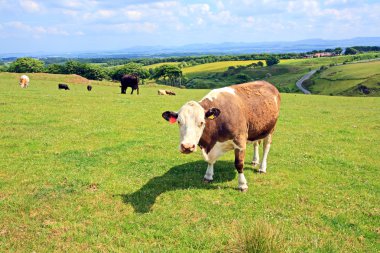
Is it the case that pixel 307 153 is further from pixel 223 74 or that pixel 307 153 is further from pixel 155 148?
pixel 223 74

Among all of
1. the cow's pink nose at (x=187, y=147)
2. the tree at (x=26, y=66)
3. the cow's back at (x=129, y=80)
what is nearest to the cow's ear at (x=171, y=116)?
the cow's pink nose at (x=187, y=147)

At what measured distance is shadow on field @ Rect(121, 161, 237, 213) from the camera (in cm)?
893

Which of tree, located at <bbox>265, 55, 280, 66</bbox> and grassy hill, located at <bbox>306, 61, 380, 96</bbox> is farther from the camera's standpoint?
tree, located at <bbox>265, 55, 280, 66</bbox>

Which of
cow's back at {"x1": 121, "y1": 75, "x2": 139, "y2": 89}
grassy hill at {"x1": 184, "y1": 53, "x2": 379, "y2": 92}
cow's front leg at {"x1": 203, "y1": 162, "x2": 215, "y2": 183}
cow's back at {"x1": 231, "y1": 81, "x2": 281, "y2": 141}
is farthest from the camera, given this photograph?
grassy hill at {"x1": 184, "y1": 53, "x2": 379, "y2": 92}

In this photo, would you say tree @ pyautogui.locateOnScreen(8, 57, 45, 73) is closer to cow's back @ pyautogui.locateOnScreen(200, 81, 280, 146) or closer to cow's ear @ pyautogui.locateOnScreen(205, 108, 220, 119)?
cow's back @ pyautogui.locateOnScreen(200, 81, 280, 146)

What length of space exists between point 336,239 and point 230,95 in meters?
4.99

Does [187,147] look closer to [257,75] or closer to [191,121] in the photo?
[191,121]

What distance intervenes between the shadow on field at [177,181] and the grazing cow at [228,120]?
0.55 meters

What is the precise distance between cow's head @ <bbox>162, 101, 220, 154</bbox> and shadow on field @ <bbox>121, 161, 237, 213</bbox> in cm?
225

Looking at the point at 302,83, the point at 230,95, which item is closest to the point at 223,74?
the point at 302,83

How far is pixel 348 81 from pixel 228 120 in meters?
114

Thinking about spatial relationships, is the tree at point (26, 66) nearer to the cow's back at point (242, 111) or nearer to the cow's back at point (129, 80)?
the cow's back at point (129, 80)

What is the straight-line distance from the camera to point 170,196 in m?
9.25

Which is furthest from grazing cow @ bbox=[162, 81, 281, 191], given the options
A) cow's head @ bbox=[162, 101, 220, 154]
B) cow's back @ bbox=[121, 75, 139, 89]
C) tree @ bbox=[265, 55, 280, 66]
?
tree @ bbox=[265, 55, 280, 66]
